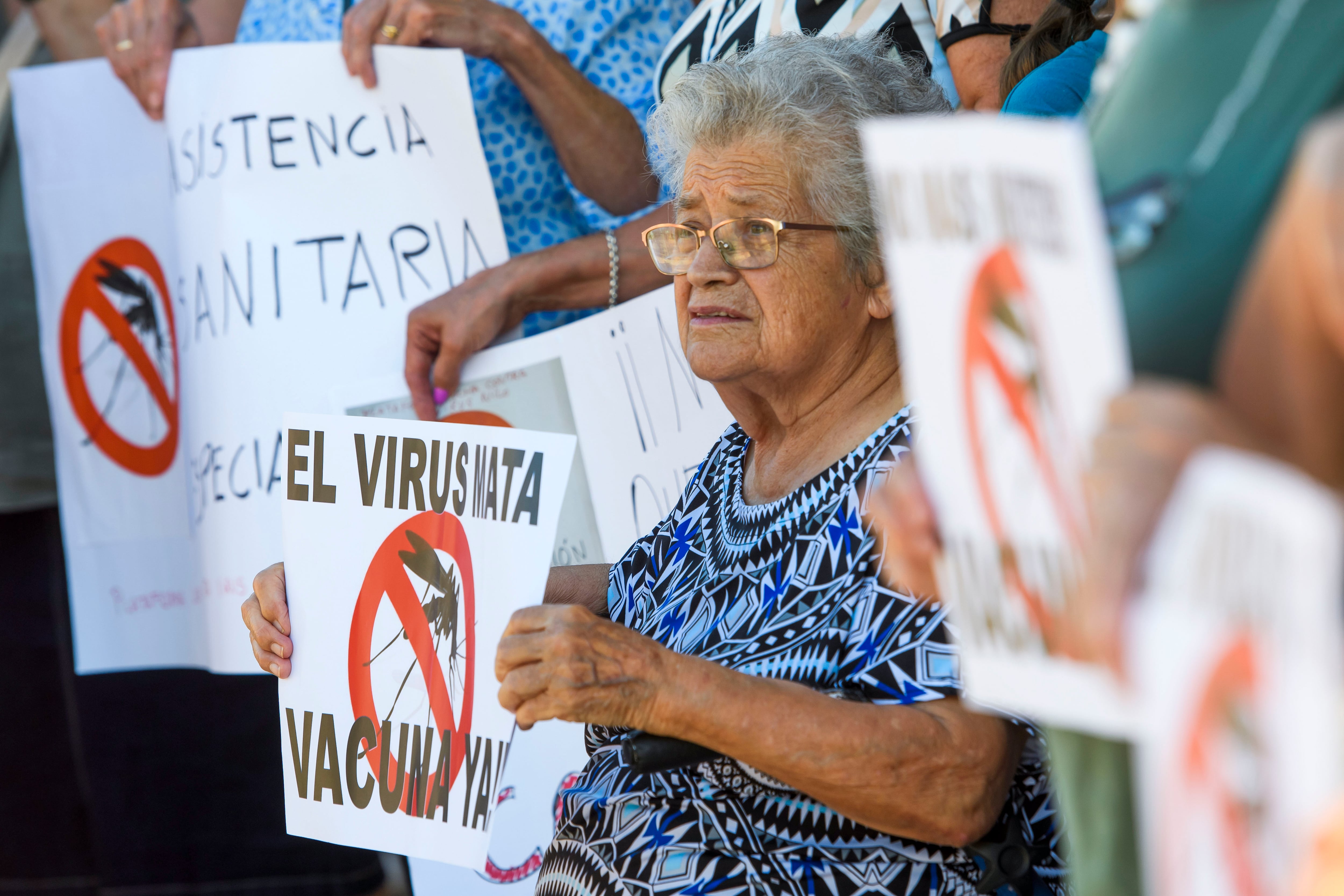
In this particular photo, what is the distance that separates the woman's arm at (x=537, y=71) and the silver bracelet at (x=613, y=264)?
0.14 meters

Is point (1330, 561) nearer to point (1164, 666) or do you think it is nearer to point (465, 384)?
point (1164, 666)

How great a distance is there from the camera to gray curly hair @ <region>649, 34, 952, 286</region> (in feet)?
5.21

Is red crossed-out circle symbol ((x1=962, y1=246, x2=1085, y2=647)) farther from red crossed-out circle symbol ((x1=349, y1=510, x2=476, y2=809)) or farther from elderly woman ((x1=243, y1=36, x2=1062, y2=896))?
red crossed-out circle symbol ((x1=349, y1=510, x2=476, y2=809))

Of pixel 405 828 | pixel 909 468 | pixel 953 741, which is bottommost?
pixel 405 828

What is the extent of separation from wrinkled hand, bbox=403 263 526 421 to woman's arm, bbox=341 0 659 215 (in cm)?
7

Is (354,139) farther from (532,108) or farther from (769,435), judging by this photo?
(769,435)

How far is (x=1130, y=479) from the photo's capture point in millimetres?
586

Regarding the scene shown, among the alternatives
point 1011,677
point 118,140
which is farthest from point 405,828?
point 118,140

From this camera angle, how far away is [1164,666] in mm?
562

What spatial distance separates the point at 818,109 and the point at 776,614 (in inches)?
24.2

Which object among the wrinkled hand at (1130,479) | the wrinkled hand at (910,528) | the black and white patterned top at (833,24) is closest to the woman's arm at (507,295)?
the black and white patterned top at (833,24)

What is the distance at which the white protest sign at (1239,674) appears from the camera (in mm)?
521

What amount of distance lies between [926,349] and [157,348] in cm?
220

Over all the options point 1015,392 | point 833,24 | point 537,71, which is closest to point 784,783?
point 1015,392
